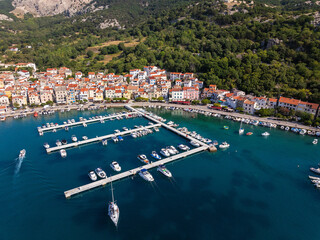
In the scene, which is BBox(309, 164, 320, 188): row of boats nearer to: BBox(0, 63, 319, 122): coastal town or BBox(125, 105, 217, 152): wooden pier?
BBox(125, 105, 217, 152): wooden pier

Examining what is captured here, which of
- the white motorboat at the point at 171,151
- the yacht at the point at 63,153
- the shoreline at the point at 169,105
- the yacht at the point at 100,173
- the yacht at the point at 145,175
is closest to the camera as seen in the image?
the yacht at the point at 145,175

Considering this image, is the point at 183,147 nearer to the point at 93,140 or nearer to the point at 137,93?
the point at 93,140

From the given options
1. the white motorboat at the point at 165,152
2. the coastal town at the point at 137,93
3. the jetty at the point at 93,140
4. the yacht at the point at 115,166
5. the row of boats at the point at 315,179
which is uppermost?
the coastal town at the point at 137,93

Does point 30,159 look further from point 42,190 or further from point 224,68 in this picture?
point 224,68

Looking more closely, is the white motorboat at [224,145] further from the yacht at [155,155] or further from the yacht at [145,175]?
the yacht at [145,175]

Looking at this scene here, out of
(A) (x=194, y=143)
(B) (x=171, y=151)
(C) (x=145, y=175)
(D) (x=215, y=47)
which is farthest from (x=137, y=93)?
(C) (x=145, y=175)

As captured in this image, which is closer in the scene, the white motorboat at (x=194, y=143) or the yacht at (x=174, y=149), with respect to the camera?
the yacht at (x=174, y=149)

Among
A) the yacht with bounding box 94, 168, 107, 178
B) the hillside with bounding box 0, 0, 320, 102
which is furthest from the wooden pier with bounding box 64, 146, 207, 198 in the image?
the hillside with bounding box 0, 0, 320, 102

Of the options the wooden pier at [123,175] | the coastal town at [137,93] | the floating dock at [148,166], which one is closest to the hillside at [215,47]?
the coastal town at [137,93]
